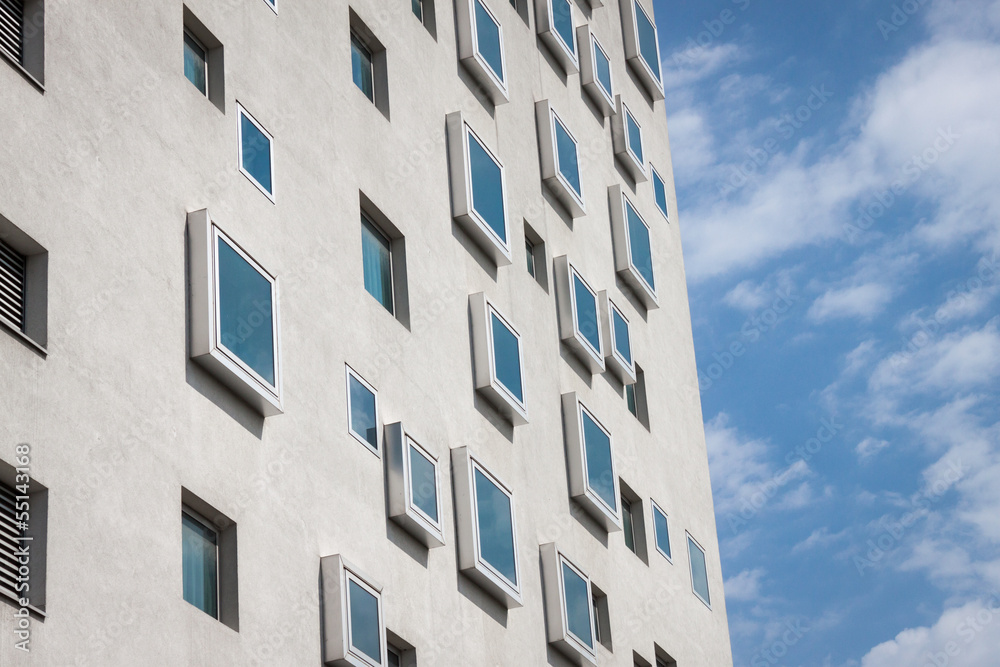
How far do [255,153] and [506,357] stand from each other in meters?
7.08

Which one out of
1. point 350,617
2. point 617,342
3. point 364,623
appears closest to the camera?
point 350,617

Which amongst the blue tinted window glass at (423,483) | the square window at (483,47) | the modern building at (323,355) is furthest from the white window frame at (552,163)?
the blue tinted window glass at (423,483)

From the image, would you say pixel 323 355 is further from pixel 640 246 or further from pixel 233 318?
pixel 640 246

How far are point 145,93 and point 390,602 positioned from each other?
764cm

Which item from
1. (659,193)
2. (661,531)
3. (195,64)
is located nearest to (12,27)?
(195,64)

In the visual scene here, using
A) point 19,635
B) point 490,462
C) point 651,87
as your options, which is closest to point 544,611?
point 490,462

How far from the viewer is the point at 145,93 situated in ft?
62.0

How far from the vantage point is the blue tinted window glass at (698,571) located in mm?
33656

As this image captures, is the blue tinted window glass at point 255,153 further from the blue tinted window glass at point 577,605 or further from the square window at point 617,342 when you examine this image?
the square window at point 617,342

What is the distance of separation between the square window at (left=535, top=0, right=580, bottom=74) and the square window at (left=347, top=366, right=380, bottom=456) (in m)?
14.3

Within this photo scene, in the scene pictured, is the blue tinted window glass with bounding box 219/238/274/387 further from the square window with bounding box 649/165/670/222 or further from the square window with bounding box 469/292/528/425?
the square window with bounding box 649/165/670/222

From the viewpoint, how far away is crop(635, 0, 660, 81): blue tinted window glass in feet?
135

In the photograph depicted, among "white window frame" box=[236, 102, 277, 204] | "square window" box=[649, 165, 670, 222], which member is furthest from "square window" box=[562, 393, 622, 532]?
"square window" box=[649, 165, 670, 222]

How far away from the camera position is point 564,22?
3531 centimetres
